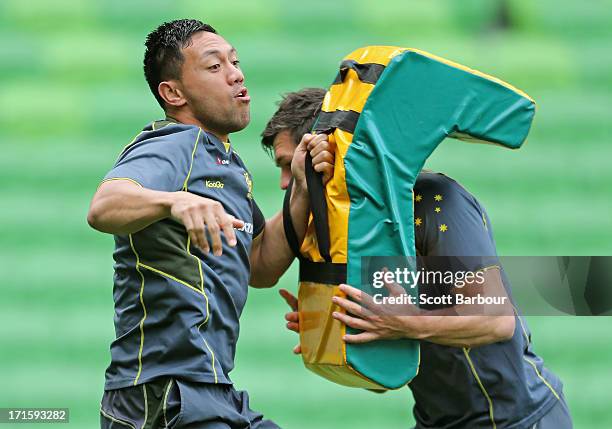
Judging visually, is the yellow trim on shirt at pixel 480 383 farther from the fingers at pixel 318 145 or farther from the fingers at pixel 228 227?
the fingers at pixel 228 227

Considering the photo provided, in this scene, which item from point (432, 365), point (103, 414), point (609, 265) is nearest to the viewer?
point (103, 414)

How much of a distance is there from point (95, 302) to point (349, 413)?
93cm

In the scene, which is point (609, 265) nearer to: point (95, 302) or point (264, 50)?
point (264, 50)

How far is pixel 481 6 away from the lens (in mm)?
3898

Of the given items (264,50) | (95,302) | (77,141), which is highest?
(264,50)

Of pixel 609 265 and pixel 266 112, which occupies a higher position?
pixel 266 112

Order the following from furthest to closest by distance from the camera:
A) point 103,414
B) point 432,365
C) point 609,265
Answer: point 609,265
point 432,365
point 103,414

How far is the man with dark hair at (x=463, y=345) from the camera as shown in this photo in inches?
98.6

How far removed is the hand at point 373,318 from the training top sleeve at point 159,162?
0.45 meters

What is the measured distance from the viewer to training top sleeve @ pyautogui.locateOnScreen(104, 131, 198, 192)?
2305 mm

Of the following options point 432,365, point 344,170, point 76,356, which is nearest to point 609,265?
point 432,365

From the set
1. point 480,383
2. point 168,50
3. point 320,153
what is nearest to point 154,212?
point 320,153

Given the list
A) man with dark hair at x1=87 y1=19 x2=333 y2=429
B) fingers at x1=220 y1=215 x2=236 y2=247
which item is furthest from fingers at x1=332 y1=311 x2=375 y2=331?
fingers at x1=220 y1=215 x2=236 y2=247

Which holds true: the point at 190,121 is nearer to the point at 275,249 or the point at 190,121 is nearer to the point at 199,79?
the point at 199,79
